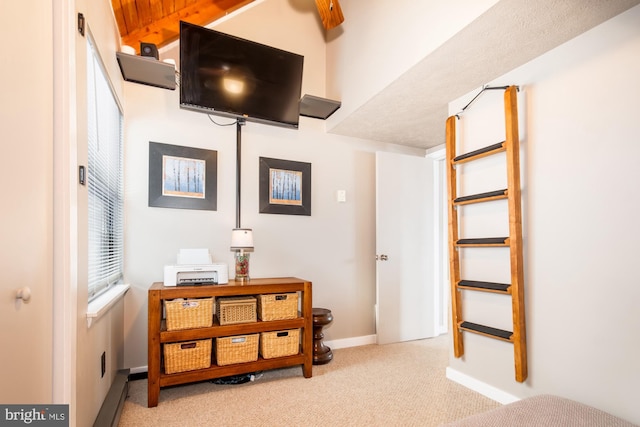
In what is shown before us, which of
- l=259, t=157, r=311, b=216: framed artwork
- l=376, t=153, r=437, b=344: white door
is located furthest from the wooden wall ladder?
l=259, t=157, r=311, b=216: framed artwork

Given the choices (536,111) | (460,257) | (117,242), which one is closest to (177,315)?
(117,242)

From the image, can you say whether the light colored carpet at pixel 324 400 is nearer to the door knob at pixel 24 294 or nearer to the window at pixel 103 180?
the window at pixel 103 180

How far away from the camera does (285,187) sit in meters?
3.10

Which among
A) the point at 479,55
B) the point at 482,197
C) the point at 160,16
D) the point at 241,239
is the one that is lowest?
the point at 241,239

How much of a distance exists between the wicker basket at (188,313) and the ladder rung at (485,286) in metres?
1.84

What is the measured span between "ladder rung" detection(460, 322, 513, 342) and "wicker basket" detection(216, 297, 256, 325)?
1571mm

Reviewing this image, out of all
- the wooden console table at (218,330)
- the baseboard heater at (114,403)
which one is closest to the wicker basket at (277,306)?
the wooden console table at (218,330)

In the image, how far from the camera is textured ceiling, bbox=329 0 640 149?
1584 millimetres

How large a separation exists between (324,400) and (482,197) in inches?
69.4

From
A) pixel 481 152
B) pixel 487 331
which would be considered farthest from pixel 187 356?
pixel 481 152

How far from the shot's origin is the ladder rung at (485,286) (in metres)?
2.11

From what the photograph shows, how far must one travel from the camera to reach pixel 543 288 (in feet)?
6.45

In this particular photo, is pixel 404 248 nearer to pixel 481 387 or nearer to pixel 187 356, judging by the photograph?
pixel 481 387

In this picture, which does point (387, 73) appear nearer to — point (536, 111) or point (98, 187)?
point (536, 111)
